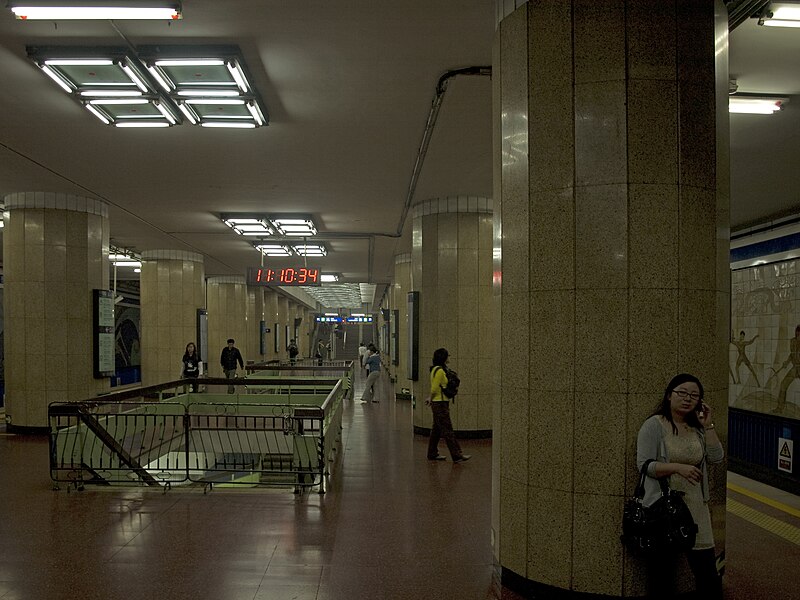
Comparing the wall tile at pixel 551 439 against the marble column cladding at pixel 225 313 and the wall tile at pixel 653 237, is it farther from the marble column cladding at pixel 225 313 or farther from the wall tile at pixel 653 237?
the marble column cladding at pixel 225 313

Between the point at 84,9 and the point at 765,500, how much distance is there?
918 centimetres

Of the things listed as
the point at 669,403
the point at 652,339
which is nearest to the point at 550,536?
the point at 669,403

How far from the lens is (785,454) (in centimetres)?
930

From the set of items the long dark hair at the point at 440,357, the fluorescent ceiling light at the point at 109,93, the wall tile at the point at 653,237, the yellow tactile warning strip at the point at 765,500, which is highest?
the fluorescent ceiling light at the point at 109,93

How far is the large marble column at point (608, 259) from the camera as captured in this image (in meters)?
4.32

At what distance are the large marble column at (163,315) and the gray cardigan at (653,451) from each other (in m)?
18.9

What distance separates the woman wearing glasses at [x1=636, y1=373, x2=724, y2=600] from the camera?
392cm

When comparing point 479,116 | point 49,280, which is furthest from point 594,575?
point 49,280

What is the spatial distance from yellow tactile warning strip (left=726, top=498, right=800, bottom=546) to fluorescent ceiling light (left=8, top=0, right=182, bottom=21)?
742 cm

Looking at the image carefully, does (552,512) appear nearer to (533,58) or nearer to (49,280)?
(533,58)

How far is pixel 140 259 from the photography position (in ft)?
70.3

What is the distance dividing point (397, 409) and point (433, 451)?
7.57 m

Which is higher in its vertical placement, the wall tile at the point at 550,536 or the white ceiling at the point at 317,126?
the white ceiling at the point at 317,126

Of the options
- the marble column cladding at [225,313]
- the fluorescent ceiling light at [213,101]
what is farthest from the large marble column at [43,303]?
the marble column cladding at [225,313]
